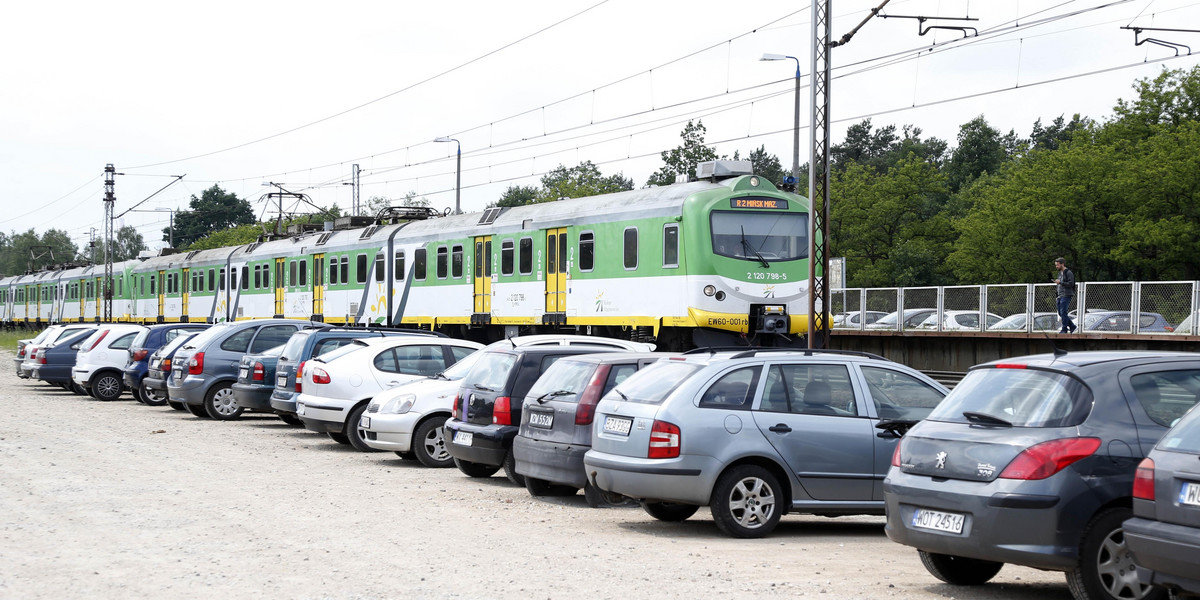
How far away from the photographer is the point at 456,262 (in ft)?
107

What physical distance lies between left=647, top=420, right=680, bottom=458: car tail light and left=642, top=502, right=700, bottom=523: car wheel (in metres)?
1.20

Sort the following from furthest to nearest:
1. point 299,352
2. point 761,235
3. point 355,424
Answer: point 761,235
point 299,352
point 355,424

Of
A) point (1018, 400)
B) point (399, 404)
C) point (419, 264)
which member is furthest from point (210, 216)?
point (1018, 400)

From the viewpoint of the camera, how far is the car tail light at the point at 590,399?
11.9 m

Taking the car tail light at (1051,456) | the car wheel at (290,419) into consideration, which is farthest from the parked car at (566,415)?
the car wheel at (290,419)

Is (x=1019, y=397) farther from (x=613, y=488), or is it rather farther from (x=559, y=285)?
(x=559, y=285)

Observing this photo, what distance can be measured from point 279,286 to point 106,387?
15.7 m

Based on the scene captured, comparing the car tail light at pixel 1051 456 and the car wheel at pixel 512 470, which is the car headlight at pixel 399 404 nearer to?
the car wheel at pixel 512 470

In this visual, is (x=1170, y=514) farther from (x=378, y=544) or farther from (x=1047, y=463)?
(x=378, y=544)

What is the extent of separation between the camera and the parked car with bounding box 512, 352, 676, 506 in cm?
1197

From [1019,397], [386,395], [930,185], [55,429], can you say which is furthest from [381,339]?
[930,185]

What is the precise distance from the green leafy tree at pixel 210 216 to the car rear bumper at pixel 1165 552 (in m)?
142

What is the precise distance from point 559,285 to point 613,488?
17.3 metres

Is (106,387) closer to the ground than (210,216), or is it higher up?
closer to the ground
